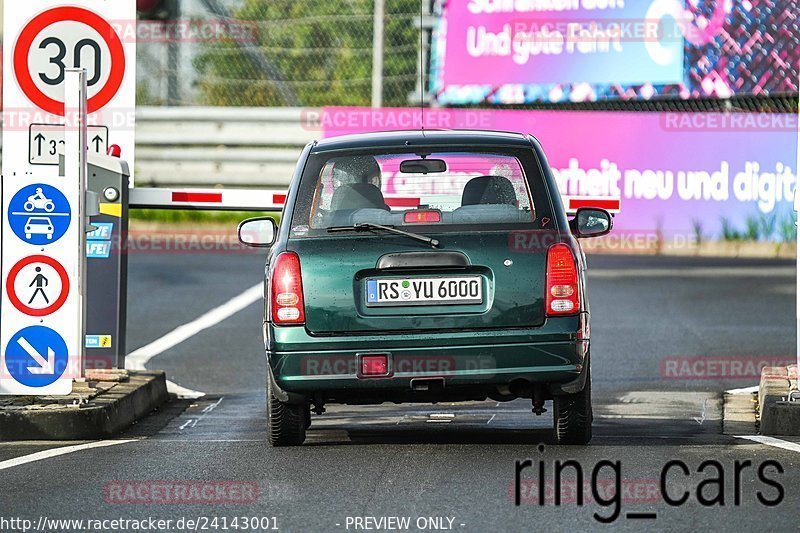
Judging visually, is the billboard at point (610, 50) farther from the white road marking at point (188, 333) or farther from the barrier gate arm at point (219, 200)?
the barrier gate arm at point (219, 200)

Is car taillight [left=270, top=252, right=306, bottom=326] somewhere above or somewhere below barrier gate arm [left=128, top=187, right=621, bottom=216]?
below

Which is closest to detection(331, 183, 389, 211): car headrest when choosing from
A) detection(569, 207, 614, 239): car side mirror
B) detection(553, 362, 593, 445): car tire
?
detection(569, 207, 614, 239): car side mirror

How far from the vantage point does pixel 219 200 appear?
37.9ft

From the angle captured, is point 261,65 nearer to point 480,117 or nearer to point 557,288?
point 480,117

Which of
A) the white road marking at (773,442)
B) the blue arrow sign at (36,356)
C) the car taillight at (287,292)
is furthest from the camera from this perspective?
the blue arrow sign at (36,356)

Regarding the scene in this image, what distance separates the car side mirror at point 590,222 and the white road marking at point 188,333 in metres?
3.62

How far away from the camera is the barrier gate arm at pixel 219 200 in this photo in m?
11.5

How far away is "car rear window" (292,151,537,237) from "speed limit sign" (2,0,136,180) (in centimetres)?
205

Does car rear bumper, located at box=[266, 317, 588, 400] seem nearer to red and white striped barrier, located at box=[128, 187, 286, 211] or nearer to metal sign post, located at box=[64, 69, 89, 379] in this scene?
metal sign post, located at box=[64, 69, 89, 379]

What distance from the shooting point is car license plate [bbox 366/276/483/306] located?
333 inches

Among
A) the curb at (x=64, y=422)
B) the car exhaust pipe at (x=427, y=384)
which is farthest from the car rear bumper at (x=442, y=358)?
the curb at (x=64, y=422)

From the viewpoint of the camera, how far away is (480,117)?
23.0 metres

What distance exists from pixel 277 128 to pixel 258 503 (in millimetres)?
18643

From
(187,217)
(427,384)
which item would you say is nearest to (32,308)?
(427,384)
